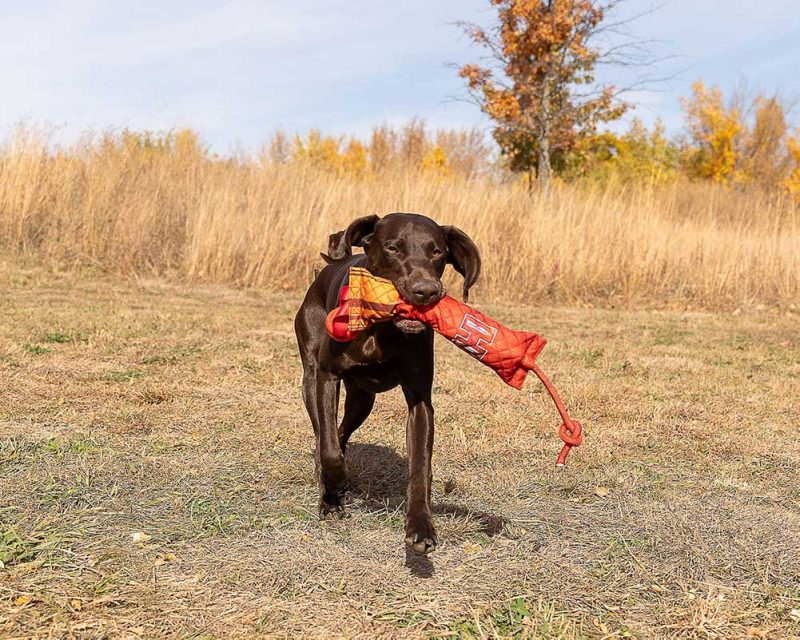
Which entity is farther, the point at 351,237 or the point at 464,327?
the point at 351,237

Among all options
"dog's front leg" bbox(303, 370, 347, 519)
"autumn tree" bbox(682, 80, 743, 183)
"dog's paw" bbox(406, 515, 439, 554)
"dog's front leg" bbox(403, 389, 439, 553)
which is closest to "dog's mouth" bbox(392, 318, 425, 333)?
"dog's front leg" bbox(403, 389, 439, 553)

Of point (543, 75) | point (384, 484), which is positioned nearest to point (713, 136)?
point (543, 75)

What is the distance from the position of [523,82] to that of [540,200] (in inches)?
221

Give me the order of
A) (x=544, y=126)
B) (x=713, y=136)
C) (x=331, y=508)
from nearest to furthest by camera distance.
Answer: (x=331, y=508) → (x=544, y=126) → (x=713, y=136)

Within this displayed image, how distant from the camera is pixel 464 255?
3.61 meters

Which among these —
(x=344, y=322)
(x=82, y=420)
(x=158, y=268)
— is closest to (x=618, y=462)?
(x=344, y=322)

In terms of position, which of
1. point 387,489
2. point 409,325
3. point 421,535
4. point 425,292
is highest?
point 425,292

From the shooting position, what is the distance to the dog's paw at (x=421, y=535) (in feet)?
9.27

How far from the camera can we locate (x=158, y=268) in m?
12.1

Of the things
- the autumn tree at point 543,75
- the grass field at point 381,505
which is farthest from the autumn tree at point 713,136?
the grass field at point 381,505

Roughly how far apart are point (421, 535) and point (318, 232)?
9.58m

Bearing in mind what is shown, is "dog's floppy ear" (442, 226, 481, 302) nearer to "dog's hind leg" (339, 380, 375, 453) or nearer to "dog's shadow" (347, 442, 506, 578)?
"dog's hind leg" (339, 380, 375, 453)

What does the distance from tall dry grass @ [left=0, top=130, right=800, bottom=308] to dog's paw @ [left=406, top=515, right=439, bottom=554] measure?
30.1 feet

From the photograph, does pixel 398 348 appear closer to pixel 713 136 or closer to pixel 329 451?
pixel 329 451
